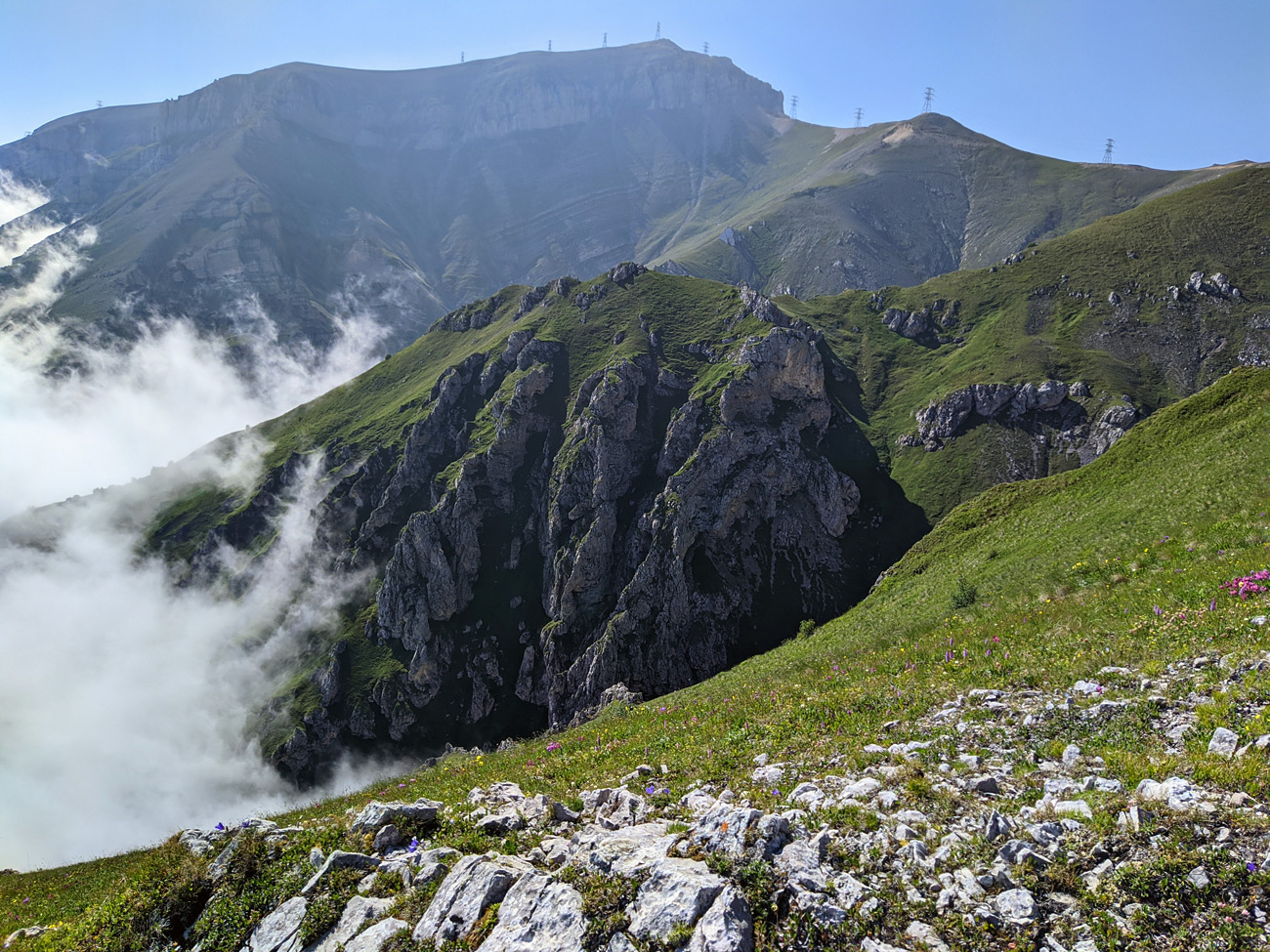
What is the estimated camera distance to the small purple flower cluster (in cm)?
1374

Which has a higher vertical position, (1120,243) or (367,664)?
(1120,243)

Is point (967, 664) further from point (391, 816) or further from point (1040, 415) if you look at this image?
point (1040, 415)

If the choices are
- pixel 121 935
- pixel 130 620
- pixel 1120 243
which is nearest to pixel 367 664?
pixel 130 620

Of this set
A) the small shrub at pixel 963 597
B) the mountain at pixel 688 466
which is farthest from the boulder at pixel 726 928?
the mountain at pixel 688 466

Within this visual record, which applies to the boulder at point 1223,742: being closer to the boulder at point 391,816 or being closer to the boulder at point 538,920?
the boulder at point 538,920

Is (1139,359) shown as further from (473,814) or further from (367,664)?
(367,664)

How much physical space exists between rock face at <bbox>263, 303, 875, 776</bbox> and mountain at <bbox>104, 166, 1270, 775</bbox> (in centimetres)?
57

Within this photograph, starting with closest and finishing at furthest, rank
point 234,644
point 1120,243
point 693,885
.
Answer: point 693,885
point 234,644
point 1120,243

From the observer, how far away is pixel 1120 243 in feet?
570

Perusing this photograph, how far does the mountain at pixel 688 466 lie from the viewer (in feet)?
419

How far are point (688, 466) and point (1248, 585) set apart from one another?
4850 inches

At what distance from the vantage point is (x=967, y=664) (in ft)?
52.1

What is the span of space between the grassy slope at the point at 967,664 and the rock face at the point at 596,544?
314ft

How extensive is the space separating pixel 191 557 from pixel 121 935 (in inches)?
8579
